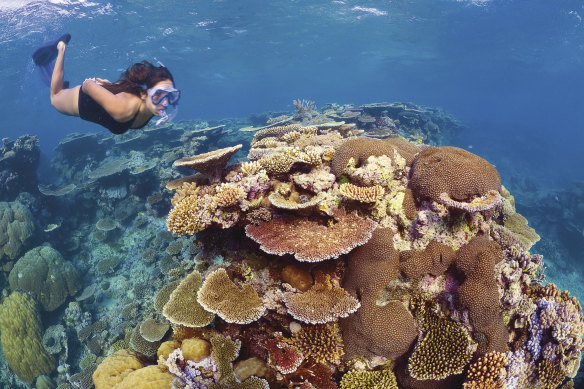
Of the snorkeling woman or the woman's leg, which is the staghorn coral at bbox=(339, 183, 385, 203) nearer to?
the snorkeling woman

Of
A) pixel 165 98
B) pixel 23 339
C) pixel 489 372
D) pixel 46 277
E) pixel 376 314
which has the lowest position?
pixel 23 339

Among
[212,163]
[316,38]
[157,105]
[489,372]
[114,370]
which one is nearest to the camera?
[489,372]

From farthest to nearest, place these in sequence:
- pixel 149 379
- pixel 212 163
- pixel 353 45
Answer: pixel 353 45 → pixel 212 163 → pixel 149 379

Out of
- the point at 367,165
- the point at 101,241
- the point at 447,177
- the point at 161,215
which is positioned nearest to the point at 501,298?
the point at 447,177

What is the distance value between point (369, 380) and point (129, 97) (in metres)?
5.70

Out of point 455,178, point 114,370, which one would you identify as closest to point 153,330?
point 114,370

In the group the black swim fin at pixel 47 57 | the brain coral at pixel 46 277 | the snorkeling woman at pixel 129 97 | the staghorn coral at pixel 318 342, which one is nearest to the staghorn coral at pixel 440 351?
the staghorn coral at pixel 318 342

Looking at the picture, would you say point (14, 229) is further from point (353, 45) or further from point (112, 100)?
point (353, 45)

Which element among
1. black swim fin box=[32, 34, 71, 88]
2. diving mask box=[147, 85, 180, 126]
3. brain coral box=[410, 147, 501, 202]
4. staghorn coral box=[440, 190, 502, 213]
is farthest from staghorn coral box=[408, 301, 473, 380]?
black swim fin box=[32, 34, 71, 88]

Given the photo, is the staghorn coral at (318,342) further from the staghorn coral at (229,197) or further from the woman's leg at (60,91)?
the woman's leg at (60,91)

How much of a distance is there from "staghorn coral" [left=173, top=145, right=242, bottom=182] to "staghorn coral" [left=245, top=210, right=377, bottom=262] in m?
1.24

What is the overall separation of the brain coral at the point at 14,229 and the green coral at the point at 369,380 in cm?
1333

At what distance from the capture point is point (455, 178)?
347cm

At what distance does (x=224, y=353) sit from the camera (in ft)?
11.2
